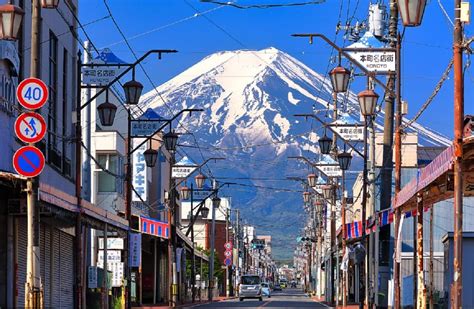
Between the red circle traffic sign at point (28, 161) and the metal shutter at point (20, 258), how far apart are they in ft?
33.8

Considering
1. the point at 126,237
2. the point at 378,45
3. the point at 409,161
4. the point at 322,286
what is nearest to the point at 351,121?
the point at 126,237

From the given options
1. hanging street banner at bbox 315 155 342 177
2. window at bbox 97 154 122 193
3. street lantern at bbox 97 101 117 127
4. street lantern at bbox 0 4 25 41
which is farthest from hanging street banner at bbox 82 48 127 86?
window at bbox 97 154 122 193

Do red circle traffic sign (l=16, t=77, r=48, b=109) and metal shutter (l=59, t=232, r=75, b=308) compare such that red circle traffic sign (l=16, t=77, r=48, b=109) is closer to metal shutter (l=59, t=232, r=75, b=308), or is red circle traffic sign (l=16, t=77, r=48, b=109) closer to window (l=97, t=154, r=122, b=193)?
metal shutter (l=59, t=232, r=75, b=308)

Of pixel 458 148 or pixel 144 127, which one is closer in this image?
pixel 458 148

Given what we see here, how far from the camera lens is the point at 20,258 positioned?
107 feet

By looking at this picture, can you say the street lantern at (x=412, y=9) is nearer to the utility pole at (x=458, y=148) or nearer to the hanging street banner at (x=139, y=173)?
the utility pole at (x=458, y=148)

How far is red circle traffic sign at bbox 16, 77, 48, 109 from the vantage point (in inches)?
834

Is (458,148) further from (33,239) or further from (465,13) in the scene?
(33,239)

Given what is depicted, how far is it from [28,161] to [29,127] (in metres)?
0.67

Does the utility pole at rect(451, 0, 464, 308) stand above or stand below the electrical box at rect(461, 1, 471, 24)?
below

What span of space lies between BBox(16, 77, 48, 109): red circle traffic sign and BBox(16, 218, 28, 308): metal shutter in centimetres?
1065

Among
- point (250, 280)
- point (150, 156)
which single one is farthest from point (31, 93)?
point (250, 280)

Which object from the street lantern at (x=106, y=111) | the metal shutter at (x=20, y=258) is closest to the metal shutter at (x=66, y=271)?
the street lantern at (x=106, y=111)

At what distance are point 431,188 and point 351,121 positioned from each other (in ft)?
65.2
